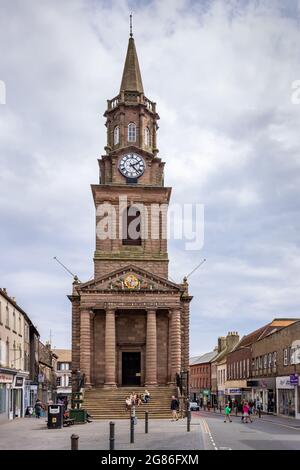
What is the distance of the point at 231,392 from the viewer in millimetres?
76438

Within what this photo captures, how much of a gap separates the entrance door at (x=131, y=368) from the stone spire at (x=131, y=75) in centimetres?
2819

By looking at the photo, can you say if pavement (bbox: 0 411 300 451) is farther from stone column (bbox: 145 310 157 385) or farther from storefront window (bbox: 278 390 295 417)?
stone column (bbox: 145 310 157 385)

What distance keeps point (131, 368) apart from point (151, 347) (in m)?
4.90

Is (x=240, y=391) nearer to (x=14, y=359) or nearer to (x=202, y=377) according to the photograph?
(x=14, y=359)

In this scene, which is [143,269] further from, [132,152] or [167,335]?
[132,152]

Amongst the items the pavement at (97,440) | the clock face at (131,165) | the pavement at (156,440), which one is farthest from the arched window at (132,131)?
the pavement at (156,440)

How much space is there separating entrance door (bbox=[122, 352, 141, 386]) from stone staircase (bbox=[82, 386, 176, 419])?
5.18 m

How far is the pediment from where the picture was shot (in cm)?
5500

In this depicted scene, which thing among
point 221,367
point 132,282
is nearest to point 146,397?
point 132,282

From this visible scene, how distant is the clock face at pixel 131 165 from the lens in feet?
208

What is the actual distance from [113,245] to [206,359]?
6776 centimetres

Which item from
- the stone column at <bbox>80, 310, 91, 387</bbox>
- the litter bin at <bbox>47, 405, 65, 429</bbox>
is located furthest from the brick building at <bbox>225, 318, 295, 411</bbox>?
the litter bin at <bbox>47, 405, 65, 429</bbox>
